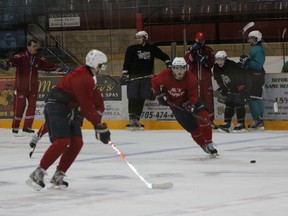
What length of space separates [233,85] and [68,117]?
7.04m

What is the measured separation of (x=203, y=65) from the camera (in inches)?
587

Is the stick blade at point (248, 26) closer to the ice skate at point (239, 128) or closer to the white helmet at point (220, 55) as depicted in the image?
the white helmet at point (220, 55)

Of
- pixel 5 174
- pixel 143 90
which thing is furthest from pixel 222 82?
pixel 5 174

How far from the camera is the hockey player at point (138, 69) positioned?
15.2m

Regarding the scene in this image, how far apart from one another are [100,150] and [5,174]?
2730 mm

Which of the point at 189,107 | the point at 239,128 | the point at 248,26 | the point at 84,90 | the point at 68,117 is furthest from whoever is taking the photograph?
the point at 248,26

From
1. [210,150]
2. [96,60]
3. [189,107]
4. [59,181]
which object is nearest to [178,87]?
[189,107]

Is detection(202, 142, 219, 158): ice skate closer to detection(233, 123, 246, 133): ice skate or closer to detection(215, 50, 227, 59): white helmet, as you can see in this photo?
detection(233, 123, 246, 133): ice skate

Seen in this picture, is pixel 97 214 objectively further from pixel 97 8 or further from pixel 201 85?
pixel 97 8

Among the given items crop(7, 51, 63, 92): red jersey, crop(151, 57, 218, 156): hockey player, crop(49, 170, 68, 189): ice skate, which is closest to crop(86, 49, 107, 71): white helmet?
crop(49, 170, 68, 189): ice skate

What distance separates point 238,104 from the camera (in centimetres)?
1462

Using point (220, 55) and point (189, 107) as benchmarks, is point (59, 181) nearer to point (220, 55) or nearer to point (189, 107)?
point (189, 107)

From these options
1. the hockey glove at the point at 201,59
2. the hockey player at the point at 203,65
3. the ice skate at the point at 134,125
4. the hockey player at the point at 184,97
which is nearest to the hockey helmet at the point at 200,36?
the hockey player at the point at 203,65

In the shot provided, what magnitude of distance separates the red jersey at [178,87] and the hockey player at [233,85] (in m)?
3.86
